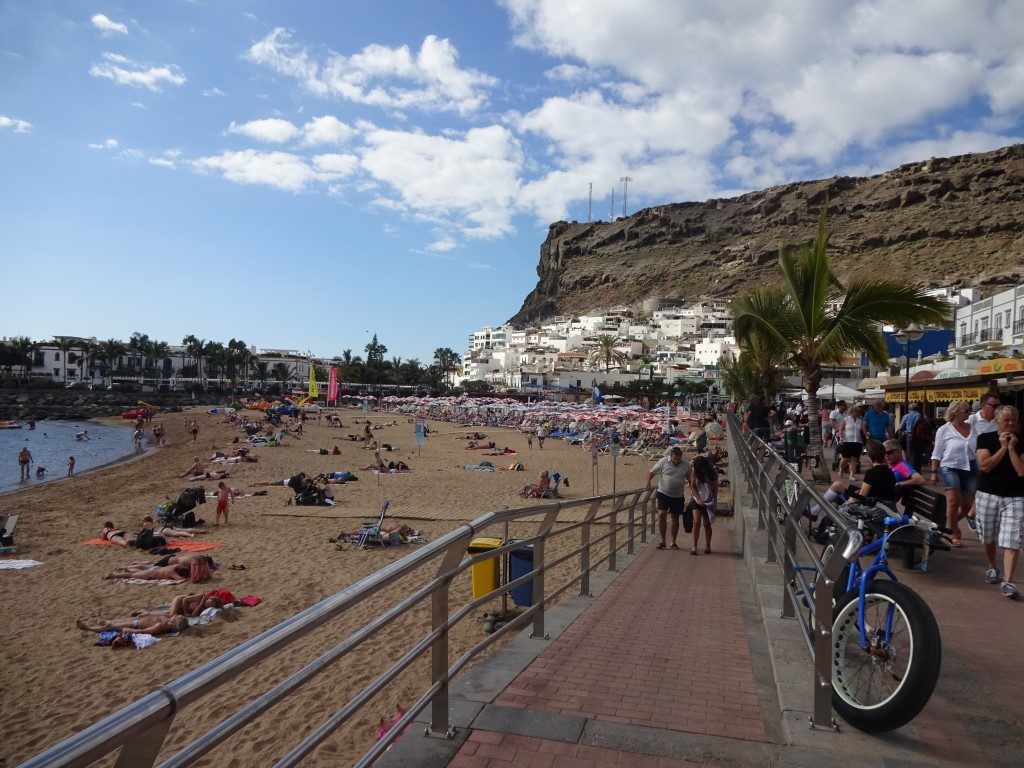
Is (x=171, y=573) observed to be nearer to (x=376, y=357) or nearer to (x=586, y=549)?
(x=586, y=549)

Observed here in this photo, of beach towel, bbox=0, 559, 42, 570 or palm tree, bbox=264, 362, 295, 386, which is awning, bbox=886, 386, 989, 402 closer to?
beach towel, bbox=0, 559, 42, 570

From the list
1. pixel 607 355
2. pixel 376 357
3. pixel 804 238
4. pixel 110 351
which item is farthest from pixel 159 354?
pixel 804 238

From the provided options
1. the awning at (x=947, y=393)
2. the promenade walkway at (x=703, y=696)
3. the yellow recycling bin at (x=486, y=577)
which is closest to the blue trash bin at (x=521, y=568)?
the yellow recycling bin at (x=486, y=577)

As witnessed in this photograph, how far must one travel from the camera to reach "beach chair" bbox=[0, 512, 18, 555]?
41.7ft

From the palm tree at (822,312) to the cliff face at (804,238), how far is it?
63630mm

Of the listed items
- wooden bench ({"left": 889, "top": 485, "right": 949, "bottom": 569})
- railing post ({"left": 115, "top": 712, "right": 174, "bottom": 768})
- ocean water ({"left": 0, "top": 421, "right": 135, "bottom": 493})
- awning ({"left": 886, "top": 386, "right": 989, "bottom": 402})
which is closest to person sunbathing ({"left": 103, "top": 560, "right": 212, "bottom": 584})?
wooden bench ({"left": 889, "top": 485, "right": 949, "bottom": 569})

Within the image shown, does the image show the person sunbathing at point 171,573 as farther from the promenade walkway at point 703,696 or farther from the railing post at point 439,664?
the railing post at point 439,664

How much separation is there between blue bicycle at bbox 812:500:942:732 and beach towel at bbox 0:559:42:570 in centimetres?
1275

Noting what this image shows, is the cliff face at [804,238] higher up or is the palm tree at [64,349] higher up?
the cliff face at [804,238]

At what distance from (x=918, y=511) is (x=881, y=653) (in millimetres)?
4268

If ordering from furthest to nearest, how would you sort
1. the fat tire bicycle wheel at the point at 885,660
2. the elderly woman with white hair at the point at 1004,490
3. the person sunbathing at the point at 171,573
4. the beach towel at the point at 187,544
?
1. the beach towel at the point at 187,544
2. the person sunbathing at the point at 171,573
3. the elderly woman with white hair at the point at 1004,490
4. the fat tire bicycle wheel at the point at 885,660

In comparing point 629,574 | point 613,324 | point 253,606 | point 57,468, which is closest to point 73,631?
point 253,606

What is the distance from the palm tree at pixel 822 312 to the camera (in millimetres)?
10508

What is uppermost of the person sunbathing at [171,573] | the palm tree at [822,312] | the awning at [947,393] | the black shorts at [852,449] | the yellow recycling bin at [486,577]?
the palm tree at [822,312]
